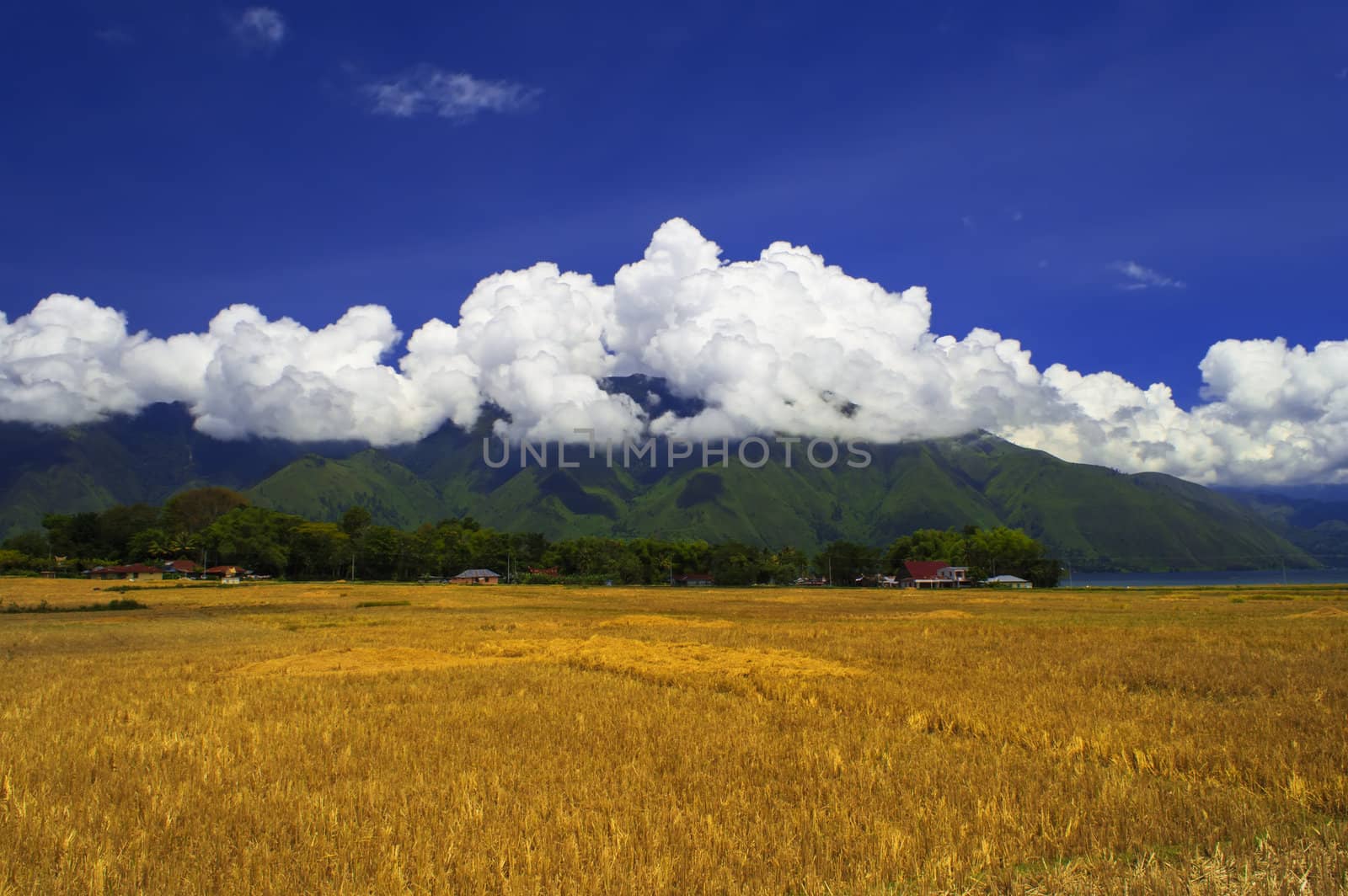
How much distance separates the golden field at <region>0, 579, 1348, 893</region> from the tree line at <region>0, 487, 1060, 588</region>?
449 ft

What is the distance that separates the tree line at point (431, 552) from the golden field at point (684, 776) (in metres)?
137

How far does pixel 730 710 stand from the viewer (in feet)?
43.7

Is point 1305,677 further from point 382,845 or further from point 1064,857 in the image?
point 382,845

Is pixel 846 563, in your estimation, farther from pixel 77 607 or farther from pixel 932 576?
pixel 77 607

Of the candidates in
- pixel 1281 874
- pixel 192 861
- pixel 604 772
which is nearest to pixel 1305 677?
pixel 1281 874

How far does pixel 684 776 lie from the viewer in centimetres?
896

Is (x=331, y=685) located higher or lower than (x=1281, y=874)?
lower

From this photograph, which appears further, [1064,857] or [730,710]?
[730,710]

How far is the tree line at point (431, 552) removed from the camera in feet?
524

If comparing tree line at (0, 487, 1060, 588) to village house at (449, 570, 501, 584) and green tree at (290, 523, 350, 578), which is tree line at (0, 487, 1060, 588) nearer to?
green tree at (290, 523, 350, 578)

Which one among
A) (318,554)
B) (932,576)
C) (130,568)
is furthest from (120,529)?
(932,576)

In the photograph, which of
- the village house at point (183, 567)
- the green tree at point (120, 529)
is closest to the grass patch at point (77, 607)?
the village house at point (183, 567)

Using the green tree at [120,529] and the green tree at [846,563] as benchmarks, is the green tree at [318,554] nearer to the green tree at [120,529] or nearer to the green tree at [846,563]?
the green tree at [120,529]

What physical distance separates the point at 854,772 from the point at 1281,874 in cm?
417
